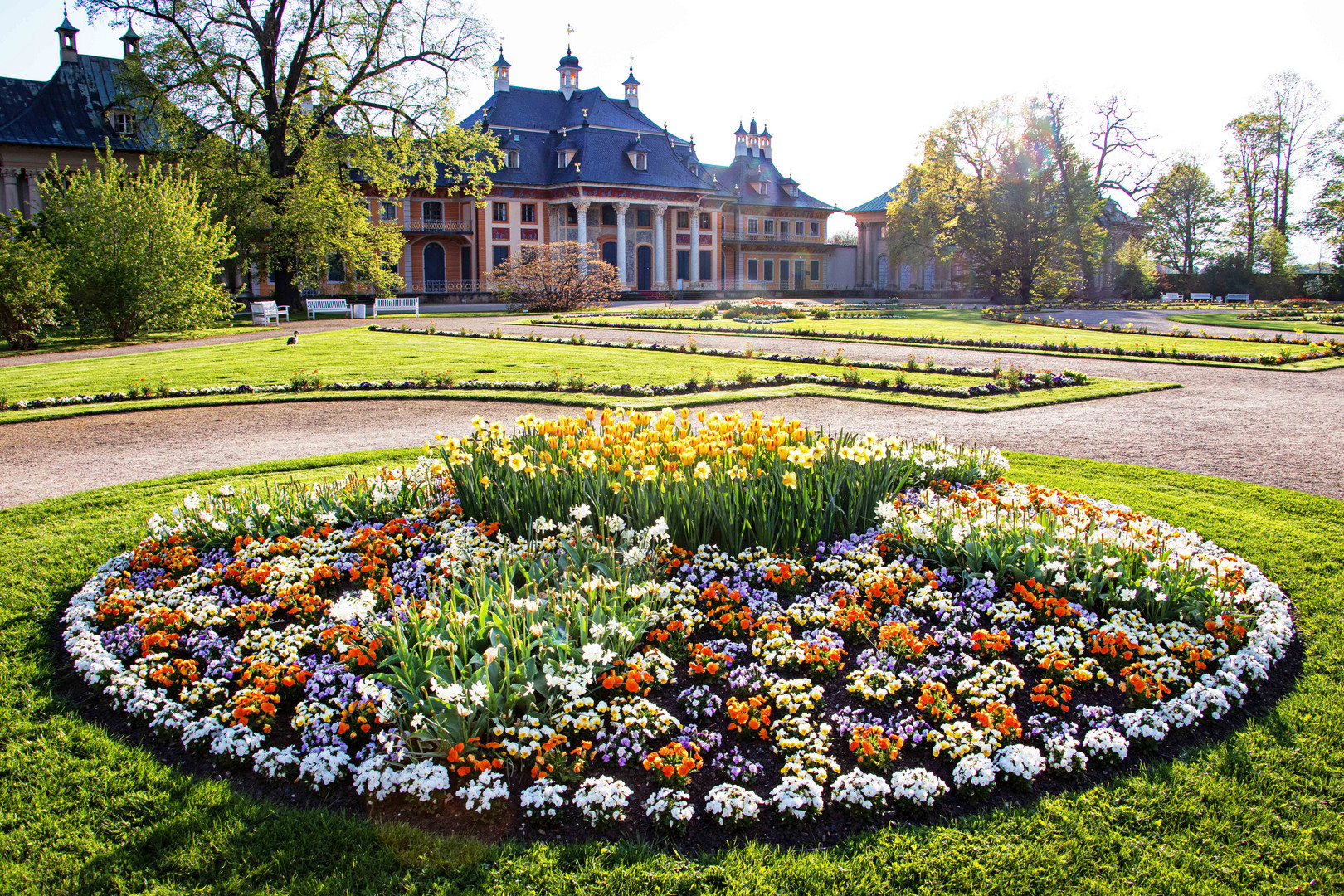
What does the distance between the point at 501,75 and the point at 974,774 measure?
54075mm

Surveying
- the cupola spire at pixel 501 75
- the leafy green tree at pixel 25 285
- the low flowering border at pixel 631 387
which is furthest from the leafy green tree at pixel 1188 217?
the leafy green tree at pixel 25 285

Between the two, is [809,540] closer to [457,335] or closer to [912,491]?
[912,491]

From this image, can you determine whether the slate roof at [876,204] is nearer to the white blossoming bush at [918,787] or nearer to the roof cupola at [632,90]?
the roof cupola at [632,90]

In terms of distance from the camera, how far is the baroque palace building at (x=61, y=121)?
4006 centimetres

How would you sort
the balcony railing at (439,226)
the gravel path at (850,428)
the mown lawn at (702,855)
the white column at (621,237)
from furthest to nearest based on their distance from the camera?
the white column at (621,237)
the balcony railing at (439,226)
the gravel path at (850,428)
the mown lawn at (702,855)

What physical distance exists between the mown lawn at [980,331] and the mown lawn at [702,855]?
16.6m

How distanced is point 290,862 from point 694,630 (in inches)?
82.6

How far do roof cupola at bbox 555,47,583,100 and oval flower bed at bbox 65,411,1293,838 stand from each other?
52.2 meters

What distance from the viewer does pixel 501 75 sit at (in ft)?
167

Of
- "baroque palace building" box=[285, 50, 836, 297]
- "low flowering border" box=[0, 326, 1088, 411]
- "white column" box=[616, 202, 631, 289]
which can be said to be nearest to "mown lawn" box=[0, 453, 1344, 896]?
"low flowering border" box=[0, 326, 1088, 411]

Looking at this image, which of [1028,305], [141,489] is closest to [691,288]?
[1028,305]

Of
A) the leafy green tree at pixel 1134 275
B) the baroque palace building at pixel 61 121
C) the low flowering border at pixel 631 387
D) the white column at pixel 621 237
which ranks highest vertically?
the baroque palace building at pixel 61 121

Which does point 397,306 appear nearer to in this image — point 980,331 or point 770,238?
point 980,331

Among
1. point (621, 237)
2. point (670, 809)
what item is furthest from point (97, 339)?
point (621, 237)
